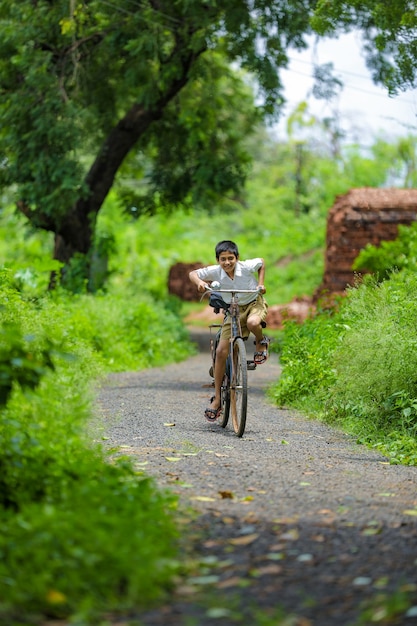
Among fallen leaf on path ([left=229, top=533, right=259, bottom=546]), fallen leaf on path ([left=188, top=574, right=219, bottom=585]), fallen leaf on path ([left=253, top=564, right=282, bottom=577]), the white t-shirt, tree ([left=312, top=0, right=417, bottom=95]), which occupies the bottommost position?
fallen leaf on path ([left=188, top=574, right=219, bottom=585])

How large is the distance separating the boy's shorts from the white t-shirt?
0.06 metres

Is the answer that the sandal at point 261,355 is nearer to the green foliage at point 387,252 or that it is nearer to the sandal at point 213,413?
the sandal at point 213,413

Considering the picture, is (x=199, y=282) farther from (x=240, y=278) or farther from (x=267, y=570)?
(x=267, y=570)

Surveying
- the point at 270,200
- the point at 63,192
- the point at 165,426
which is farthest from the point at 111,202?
the point at 165,426

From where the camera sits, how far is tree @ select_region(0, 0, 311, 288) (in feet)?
57.9

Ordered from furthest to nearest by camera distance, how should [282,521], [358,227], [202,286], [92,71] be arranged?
[92,71] → [358,227] → [202,286] → [282,521]

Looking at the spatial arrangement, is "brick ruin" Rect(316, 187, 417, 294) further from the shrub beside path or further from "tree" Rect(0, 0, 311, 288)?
the shrub beside path

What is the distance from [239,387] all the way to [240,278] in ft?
3.19

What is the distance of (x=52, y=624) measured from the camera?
410cm

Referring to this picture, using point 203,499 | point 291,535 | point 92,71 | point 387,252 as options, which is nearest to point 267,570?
point 291,535

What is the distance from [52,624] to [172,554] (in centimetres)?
77

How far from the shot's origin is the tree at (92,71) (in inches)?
695

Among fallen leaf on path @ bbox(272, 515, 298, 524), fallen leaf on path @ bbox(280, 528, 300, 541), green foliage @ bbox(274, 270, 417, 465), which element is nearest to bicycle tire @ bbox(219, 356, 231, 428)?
green foliage @ bbox(274, 270, 417, 465)

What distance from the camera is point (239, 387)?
8.89 meters
